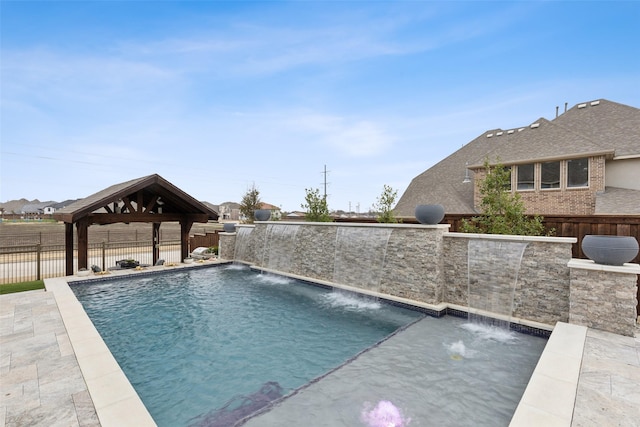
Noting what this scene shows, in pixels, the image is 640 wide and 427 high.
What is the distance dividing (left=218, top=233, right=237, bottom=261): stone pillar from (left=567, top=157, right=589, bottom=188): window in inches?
747

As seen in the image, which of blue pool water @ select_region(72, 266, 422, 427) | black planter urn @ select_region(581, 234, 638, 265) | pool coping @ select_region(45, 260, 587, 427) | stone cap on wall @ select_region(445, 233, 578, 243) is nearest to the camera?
pool coping @ select_region(45, 260, 587, 427)

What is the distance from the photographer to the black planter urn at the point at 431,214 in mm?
9602

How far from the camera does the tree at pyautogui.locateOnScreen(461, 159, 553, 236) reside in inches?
391

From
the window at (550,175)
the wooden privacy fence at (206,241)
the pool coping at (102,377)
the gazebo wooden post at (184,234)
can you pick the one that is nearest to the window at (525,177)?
the window at (550,175)

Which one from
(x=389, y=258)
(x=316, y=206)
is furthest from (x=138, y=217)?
(x=389, y=258)

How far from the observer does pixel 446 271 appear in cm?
950

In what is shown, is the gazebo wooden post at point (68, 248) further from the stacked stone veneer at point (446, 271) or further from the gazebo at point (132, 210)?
the stacked stone veneer at point (446, 271)

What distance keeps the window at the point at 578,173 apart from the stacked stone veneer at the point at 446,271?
10.6 metres

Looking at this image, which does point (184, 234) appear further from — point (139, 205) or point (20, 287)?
point (20, 287)

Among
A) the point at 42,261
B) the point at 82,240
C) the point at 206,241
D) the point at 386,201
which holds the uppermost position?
the point at 386,201

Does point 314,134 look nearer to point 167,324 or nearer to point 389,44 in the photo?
point 389,44

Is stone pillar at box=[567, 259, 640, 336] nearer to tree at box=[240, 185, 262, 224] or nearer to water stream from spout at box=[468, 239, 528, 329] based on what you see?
water stream from spout at box=[468, 239, 528, 329]

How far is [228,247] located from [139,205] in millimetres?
5705

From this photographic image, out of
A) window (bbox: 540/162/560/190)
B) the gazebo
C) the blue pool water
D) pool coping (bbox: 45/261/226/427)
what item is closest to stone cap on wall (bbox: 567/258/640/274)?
the blue pool water
